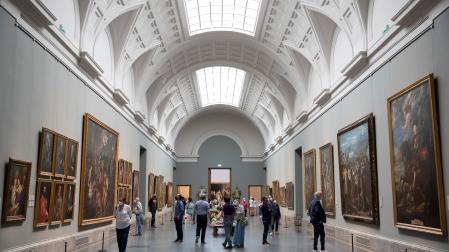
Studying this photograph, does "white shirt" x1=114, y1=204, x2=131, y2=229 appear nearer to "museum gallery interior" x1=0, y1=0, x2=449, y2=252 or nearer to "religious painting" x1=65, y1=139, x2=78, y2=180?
"museum gallery interior" x1=0, y1=0, x2=449, y2=252

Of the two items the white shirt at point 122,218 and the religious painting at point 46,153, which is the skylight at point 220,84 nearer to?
the white shirt at point 122,218

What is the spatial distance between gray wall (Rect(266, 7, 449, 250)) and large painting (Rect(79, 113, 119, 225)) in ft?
30.0

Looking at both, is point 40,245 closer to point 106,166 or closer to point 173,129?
point 106,166

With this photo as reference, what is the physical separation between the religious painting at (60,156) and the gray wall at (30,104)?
32 cm

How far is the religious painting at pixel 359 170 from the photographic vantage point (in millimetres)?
13562

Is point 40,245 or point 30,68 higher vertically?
point 30,68

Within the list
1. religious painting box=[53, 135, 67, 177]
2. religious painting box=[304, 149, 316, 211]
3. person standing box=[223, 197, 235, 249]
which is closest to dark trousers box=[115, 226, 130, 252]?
religious painting box=[53, 135, 67, 177]

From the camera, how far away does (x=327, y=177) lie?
1906 cm

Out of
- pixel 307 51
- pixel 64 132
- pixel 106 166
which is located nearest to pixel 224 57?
pixel 307 51

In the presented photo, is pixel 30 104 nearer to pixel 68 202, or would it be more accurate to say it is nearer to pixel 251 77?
pixel 68 202

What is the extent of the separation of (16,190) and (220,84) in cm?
2837

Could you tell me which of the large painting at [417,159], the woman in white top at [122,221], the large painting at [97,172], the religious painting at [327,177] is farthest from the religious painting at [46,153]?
the religious painting at [327,177]

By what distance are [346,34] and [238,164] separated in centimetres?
3113

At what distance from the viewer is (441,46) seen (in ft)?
30.7
